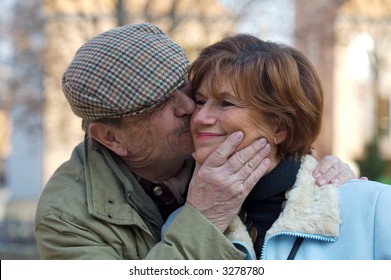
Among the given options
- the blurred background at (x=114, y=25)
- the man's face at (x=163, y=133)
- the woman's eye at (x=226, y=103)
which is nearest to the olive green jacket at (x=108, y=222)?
the man's face at (x=163, y=133)

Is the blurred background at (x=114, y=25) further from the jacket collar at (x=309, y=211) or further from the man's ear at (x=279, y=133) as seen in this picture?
the jacket collar at (x=309, y=211)

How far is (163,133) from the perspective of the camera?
2.72 meters

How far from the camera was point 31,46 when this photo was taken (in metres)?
14.0

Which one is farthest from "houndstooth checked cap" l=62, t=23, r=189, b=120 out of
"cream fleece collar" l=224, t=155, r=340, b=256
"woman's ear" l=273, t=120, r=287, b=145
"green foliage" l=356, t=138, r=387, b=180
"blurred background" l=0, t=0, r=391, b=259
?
"green foliage" l=356, t=138, r=387, b=180

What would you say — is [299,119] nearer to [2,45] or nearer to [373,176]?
[2,45]

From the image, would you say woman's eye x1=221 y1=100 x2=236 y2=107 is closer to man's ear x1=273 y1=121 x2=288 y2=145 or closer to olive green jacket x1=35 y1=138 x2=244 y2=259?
man's ear x1=273 y1=121 x2=288 y2=145

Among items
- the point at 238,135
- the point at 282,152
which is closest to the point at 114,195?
the point at 238,135

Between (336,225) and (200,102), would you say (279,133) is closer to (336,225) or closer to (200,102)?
(200,102)

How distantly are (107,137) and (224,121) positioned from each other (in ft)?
1.96

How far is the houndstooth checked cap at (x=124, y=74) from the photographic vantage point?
8.30 ft

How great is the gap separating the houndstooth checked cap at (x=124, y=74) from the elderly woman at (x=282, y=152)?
0.15 meters

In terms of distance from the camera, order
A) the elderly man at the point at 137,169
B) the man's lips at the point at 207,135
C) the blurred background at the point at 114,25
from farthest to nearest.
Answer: the blurred background at the point at 114,25 < the man's lips at the point at 207,135 < the elderly man at the point at 137,169

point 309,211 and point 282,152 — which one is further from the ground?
point 282,152
